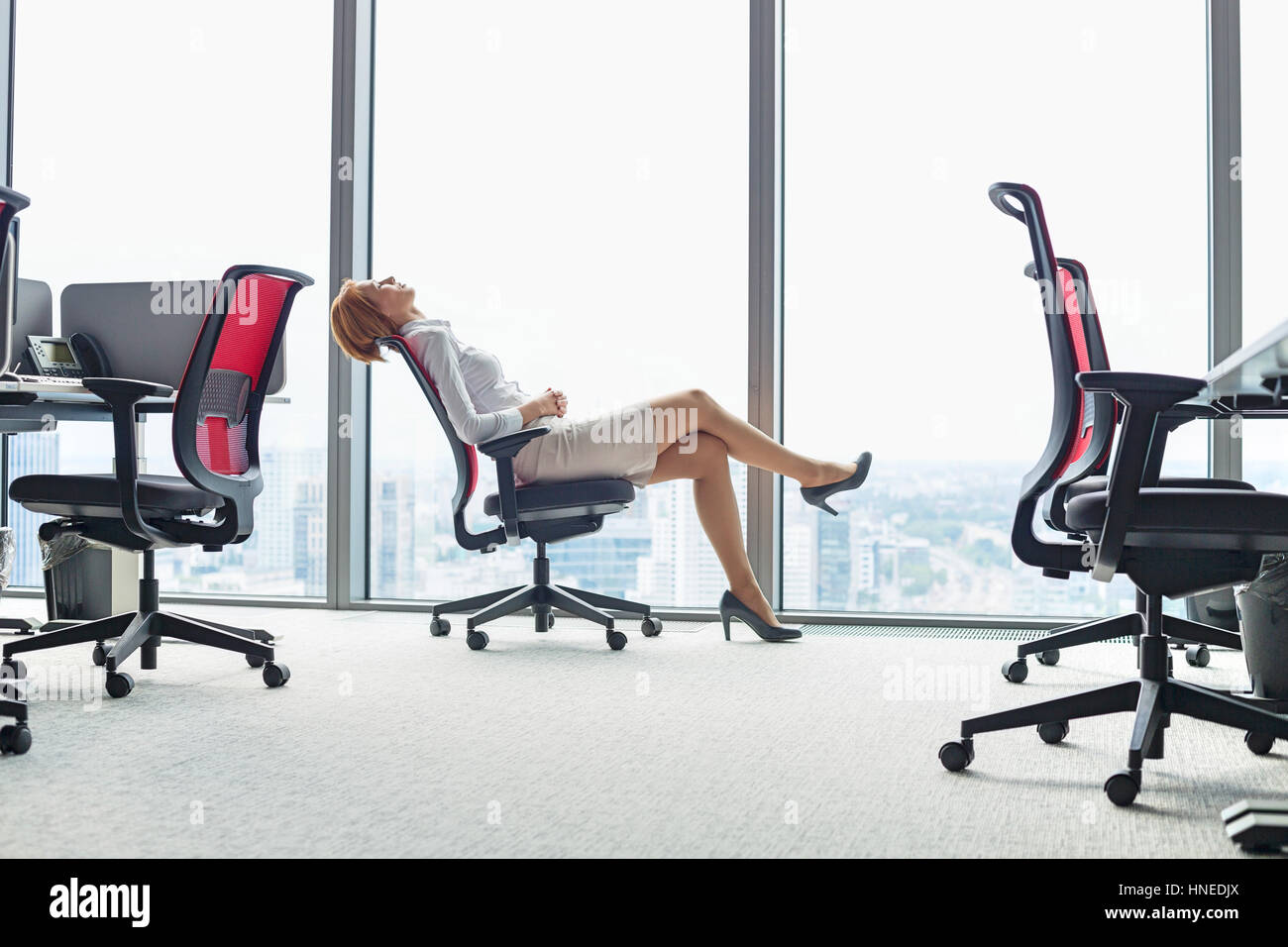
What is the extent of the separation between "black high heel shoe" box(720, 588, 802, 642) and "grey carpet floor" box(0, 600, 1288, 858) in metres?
0.33

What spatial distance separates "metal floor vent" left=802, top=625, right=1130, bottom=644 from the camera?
3191 mm

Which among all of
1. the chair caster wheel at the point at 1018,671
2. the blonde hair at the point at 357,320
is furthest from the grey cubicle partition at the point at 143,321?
the chair caster wheel at the point at 1018,671

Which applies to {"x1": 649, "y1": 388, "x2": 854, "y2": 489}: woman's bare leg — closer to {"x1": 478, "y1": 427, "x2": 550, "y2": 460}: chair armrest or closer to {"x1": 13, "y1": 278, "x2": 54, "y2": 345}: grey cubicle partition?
{"x1": 478, "y1": 427, "x2": 550, "y2": 460}: chair armrest

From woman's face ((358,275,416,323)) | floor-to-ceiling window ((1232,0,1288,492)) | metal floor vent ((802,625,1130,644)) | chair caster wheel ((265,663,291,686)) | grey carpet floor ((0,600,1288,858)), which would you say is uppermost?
floor-to-ceiling window ((1232,0,1288,492))

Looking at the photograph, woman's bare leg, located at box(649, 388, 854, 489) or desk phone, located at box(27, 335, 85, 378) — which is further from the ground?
desk phone, located at box(27, 335, 85, 378)

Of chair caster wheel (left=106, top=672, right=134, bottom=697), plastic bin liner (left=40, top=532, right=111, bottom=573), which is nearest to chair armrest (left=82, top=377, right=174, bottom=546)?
chair caster wheel (left=106, top=672, right=134, bottom=697)

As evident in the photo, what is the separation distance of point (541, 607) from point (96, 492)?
4.24ft

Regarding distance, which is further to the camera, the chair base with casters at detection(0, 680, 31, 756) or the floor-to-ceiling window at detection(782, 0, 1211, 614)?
the floor-to-ceiling window at detection(782, 0, 1211, 614)

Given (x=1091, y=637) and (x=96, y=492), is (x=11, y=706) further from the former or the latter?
(x=1091, y=637)

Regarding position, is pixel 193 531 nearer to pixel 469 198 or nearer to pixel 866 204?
pixel 469 198

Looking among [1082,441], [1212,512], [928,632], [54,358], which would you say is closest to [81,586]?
[54,358]

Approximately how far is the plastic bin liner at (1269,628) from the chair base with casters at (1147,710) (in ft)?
1.33

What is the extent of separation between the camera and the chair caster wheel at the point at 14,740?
1.73 metres

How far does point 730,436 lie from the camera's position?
304 cm
